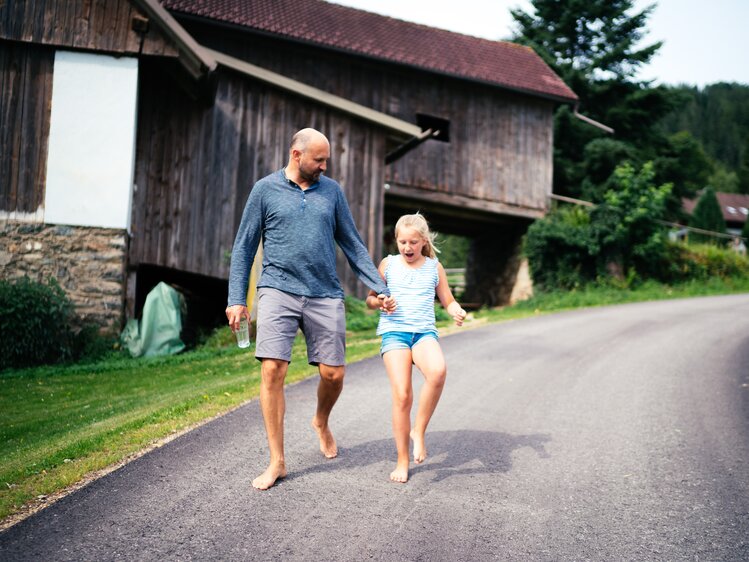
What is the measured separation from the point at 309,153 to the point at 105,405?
14.1 ft

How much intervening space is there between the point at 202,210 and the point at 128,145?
6.90ft

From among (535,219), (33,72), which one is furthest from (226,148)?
(535,219)

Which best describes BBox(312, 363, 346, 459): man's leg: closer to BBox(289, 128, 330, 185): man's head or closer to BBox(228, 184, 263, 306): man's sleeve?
BBox(228, 184, 263, 306): man's sleeve

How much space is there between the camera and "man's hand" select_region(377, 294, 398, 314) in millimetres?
4441

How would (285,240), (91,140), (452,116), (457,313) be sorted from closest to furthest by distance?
(285,240), (457,313), (91,140), (452,116)

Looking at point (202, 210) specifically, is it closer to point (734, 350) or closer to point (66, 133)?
point (66, 133)

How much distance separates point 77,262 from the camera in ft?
36.4

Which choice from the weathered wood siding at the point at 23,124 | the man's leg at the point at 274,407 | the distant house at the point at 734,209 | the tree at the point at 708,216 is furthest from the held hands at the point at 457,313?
the distant house at the point at 734,209

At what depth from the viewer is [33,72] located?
11156mm

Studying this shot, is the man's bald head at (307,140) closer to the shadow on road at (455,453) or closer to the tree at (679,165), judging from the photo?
the shadow on road at (455,453)

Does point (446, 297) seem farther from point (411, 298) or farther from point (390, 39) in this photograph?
point (390, 39)

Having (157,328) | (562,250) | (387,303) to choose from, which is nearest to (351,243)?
(387,303)

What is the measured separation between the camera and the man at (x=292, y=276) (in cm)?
419

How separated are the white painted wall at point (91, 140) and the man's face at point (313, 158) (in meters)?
7.86
